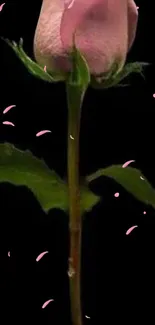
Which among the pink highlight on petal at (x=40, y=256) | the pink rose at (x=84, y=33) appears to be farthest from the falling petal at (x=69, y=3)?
the pink highlight on petal at (x=40, y=256)

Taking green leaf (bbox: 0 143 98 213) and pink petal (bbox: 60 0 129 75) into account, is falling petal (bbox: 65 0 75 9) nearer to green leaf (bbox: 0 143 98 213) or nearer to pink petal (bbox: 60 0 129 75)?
pink petal (bbox: 60 0 129 75)

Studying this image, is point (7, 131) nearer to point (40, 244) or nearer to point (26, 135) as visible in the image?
point (26, 135)

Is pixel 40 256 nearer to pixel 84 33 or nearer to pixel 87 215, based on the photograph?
pixel 87 215

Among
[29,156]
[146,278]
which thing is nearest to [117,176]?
[29,156]

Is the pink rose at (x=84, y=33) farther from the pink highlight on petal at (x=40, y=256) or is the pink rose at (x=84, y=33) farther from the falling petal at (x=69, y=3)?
the pink highlight on petal at (x=40, y=256)

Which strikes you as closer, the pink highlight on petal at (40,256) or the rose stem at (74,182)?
the rose stem at (74,182)

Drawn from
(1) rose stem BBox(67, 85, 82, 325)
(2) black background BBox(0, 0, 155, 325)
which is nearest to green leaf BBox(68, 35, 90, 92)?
(1) rose stem BBox(67, 85, 82, 325)

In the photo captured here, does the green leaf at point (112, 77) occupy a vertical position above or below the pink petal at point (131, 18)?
below
